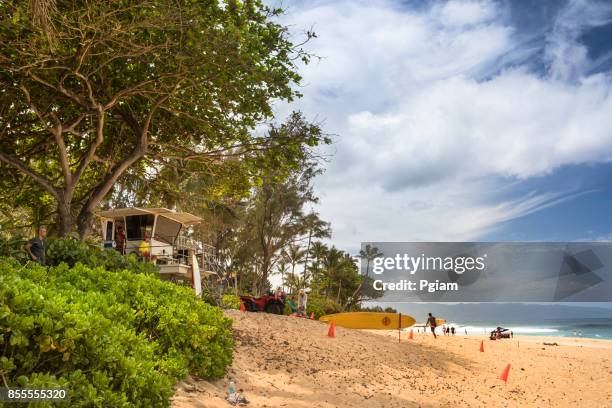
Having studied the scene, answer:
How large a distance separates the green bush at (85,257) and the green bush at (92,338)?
2575 millimetres

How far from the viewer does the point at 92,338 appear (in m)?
5.98

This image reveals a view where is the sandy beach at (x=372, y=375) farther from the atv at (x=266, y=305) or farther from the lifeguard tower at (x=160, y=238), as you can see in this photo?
the lifeguard tower at (x=160, y=238)

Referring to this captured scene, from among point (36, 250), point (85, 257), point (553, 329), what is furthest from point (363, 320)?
point (553, 329)

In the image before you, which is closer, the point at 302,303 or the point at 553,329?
the point at 302,303

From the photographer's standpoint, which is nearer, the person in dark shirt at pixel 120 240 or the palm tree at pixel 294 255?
the person in dark shirt at pixel 120 240

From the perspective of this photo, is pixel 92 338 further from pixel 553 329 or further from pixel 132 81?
pixel 553 329

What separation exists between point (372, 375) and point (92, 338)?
9.46 meters

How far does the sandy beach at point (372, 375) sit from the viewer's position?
10797 mm

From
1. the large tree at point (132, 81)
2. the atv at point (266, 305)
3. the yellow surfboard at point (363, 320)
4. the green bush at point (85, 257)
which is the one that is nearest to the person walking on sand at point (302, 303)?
the yellow surfboard at point (363, 320)

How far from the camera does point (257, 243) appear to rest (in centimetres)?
5022

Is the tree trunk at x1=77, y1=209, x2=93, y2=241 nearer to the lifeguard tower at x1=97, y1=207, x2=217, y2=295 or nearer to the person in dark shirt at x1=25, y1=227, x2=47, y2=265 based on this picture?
the lifeguard tower at x1=97, y1=207, x2=217, y2=295

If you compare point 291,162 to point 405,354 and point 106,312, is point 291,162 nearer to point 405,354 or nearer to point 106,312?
point 405,354

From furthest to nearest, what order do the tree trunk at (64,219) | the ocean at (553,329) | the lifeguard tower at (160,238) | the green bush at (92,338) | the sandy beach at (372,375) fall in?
1. the ocean at (553,329)
2. the lifeguard tower at (160,238)
3. the tree trunk at (64,219)
4. the sandy beach at (372,375)
5. the green bush at (92,338)

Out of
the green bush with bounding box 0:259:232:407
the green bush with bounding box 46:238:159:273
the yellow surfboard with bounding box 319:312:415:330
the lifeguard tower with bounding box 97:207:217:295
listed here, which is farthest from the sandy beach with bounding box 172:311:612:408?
the lifeguard tower with bounding box 97:207:217:295
